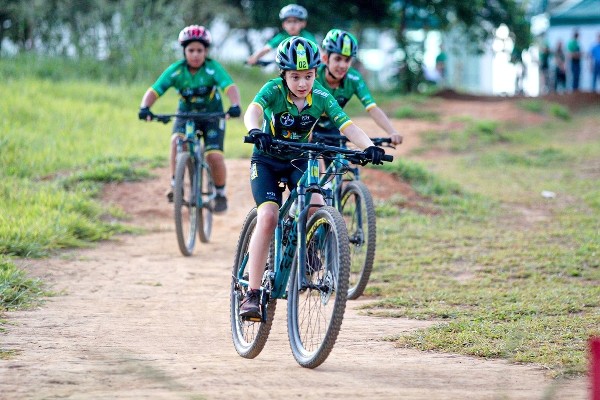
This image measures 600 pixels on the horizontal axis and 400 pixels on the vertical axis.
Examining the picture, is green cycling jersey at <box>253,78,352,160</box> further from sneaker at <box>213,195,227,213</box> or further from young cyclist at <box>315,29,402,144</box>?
sneaker at <box>213,195,227,213</box>

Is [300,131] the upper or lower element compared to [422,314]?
upper

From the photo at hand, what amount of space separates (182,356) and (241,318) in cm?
48

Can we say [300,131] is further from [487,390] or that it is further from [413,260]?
[413,260]

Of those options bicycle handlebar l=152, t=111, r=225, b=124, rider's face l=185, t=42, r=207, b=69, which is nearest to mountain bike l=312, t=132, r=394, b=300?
bicycle handlebar l=152, t=111, r=225, b=124

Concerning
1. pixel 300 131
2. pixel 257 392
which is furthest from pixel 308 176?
pixel 257 392

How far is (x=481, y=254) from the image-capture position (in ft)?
34.5

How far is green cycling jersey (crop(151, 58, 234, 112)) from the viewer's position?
431 inches

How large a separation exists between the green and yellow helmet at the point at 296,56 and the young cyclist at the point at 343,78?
8.37 feet

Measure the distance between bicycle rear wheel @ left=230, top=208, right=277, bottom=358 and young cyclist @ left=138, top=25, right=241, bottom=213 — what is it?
4.16 m

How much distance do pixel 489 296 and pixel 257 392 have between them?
12.0ft

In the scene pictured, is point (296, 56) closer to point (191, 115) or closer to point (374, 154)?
point (374, 154)

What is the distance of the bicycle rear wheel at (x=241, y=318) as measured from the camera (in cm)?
622

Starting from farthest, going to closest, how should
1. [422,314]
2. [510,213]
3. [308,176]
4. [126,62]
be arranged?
1. [126,62]
2. [510,213]
3. [422,314]
4. [308,176]

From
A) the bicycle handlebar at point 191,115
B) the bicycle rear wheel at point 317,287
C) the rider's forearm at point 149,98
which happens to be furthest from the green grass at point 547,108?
the bicycle rear wheel at point 317,287
